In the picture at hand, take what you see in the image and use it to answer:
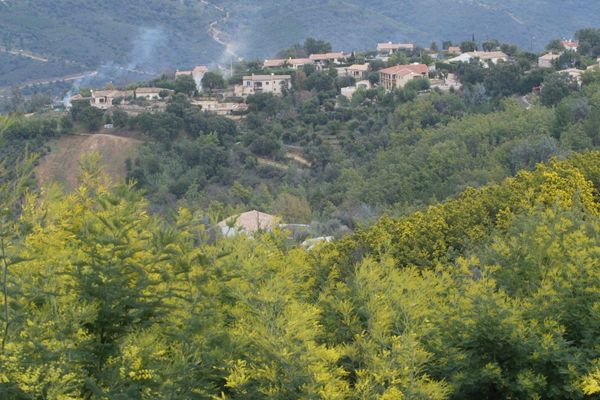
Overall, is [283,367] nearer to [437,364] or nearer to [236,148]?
[437,364]

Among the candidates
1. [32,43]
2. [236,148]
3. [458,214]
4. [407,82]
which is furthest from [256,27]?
[458,214]

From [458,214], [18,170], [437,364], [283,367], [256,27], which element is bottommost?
[256,27]

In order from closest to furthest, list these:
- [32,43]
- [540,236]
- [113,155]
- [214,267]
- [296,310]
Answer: [296,310] → [214,267] → [540,236] → [113,155] → [32,43]

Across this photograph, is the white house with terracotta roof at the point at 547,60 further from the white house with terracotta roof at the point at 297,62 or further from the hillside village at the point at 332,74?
the white house with terracotta roof at the point at 297,62

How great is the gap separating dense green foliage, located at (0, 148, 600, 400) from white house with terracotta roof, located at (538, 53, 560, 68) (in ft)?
115

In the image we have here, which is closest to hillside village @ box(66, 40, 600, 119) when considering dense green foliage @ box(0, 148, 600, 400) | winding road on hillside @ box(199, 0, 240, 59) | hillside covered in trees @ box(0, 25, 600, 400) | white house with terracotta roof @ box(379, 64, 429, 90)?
white house with terracotta roof @ box(379, 64, 429, 90)

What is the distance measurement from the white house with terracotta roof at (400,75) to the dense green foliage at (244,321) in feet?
110

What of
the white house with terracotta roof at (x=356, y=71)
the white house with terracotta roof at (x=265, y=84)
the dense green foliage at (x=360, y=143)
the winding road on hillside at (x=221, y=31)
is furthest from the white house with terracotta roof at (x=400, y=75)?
the winding road on hillside at (x=221, y=31)

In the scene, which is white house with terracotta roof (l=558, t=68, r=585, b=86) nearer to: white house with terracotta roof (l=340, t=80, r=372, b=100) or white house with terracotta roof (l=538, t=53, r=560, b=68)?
white house with terracotta roof (l=538, t=53, r=560, b=68)

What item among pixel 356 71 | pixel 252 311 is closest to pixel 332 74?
pixel 356 71

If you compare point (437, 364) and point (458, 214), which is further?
point (458, 214)

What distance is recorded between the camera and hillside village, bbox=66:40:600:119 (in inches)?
1638

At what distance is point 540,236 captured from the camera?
374 inches

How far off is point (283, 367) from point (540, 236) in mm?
4610
